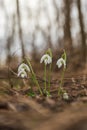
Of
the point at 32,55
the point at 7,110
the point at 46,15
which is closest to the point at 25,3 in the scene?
the point at 46,15

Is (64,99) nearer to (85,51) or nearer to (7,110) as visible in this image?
(7,110)

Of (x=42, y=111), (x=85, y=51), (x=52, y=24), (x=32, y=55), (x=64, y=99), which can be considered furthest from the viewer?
(x=52, y=24)

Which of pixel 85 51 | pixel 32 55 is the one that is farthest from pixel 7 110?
pixel 32 55

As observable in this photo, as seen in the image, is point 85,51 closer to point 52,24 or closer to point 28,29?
point 52,24

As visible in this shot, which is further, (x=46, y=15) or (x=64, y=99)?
(x=46, y=15)

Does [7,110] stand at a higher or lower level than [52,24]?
higher

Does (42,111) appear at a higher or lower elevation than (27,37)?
higher

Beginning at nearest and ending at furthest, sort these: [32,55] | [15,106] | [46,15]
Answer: [15,106] → [32,55] → [46,15]

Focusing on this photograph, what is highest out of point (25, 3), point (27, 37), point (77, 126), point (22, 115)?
point (77, 126)

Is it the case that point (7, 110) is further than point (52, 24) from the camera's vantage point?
No
